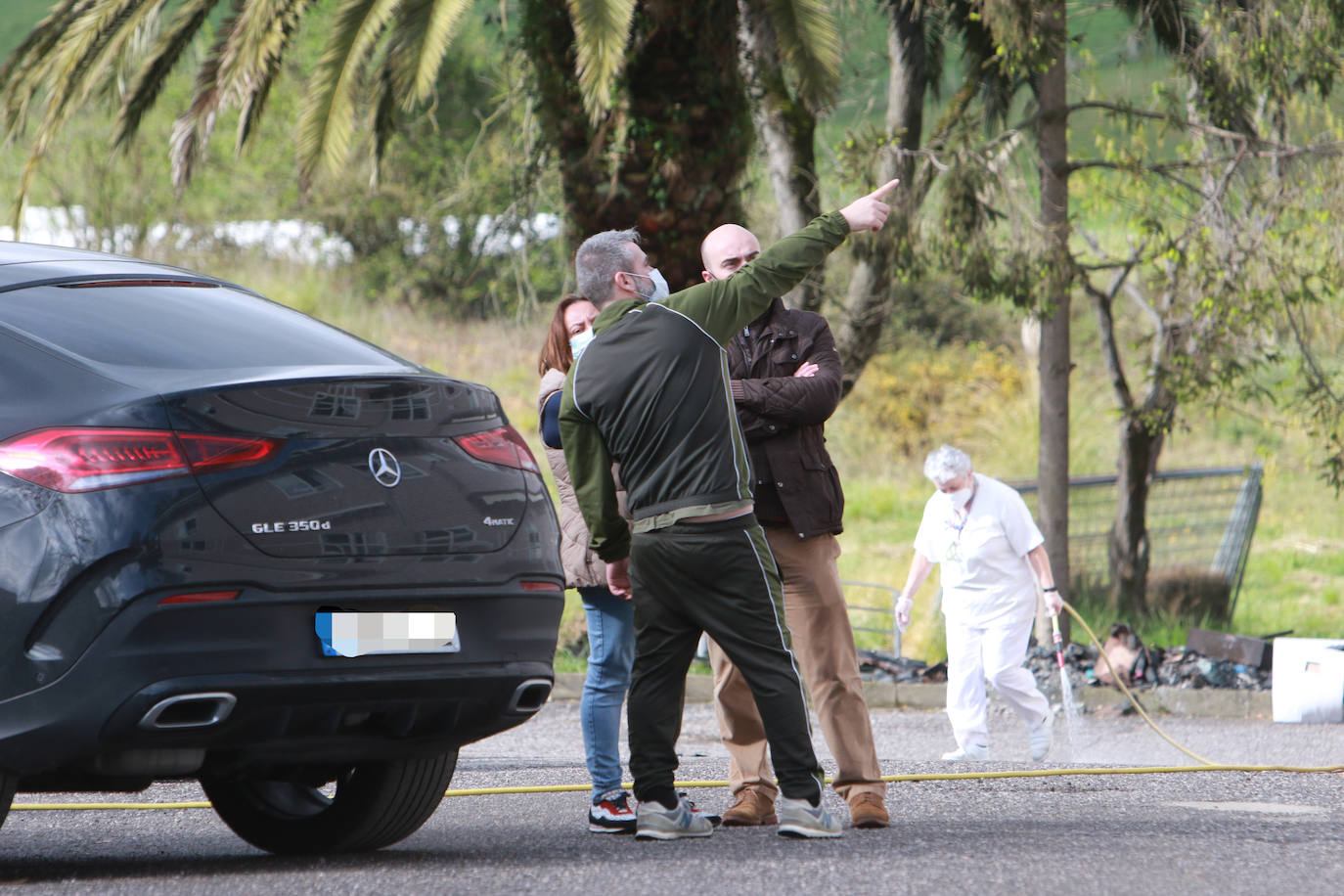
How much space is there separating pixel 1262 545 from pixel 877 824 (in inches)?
776

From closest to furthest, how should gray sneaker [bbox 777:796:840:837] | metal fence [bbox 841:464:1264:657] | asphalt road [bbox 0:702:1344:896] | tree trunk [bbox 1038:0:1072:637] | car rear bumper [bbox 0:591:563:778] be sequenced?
car rear bumper [bbox 0:591:563:778], asphalt road [bbox 0:702:1344:896], gray sneaker [bbox 777:796:840:837], tree trunk [bbox 1038:0:1072:637], metal fence [bbox 841:464:1264:657]

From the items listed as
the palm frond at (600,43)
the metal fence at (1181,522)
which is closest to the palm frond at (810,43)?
the palm frond at (600,43)

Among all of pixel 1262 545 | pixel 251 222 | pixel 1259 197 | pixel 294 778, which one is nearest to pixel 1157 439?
pixel 1259 197

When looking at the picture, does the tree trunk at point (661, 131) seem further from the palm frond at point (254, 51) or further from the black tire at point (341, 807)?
the black tire at point (341, 807)

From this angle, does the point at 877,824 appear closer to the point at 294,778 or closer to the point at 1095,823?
the point at 1095,823

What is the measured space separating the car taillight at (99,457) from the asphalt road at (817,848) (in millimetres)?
1127

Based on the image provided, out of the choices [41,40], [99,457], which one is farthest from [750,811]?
[41,40]

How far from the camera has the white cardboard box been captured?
10797 millimetres

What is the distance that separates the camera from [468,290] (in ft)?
106

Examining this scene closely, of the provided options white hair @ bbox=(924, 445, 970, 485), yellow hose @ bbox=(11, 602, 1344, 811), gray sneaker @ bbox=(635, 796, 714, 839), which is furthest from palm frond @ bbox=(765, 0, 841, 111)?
gray sneaker @ bbox=(635, 796, 714, 839)

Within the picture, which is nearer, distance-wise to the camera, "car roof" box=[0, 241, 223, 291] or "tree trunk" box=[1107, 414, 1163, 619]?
→ "car roof" box=[0, 241, 223, 291]

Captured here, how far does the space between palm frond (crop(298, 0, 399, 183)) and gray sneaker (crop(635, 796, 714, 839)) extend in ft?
22.7

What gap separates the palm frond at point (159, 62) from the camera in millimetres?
11766

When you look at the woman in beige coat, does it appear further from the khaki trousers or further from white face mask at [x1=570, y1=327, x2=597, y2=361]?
the khaki trousers
